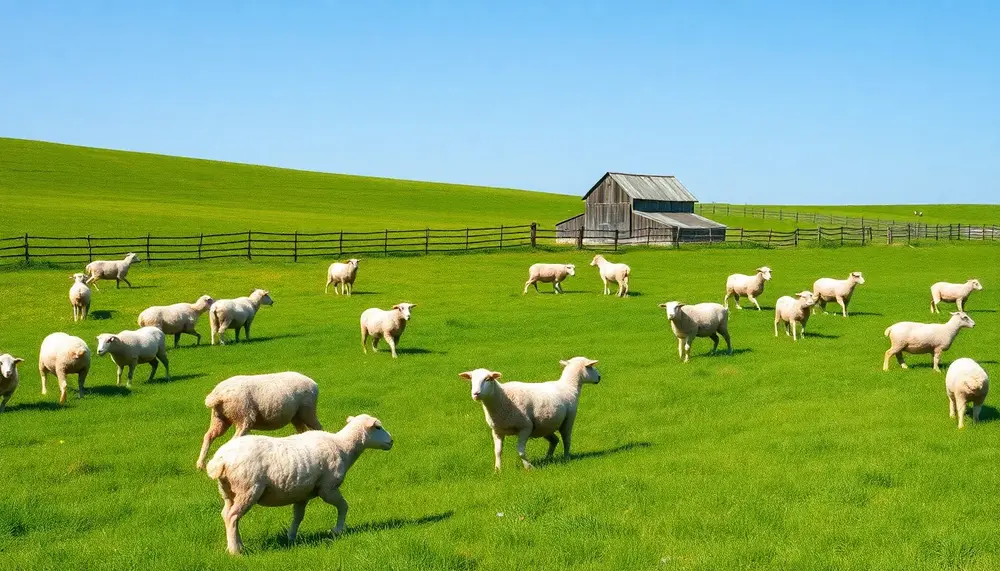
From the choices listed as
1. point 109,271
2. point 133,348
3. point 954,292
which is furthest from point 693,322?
point 109,271

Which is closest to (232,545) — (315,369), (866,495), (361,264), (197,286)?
(866,495)

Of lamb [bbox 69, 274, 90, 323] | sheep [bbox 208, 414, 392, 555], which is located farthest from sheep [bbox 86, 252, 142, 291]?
sheep [bbox 208, 414, 392, 555]

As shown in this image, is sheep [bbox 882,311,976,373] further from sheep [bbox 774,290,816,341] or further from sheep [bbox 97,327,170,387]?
sheep [bbox 97,327,170,387]

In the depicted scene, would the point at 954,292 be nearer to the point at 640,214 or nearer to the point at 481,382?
the point at 481,382

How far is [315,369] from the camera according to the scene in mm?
18000

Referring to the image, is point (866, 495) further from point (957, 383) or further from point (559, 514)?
point (957, 383)

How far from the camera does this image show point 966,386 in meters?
11.6

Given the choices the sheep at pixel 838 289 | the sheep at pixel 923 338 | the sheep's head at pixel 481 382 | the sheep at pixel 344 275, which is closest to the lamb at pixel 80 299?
the sheep at pixel 344 275

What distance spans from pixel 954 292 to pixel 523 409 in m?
20.1

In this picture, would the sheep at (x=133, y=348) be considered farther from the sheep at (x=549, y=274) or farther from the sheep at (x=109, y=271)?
the sheep at (x=549, y=274)

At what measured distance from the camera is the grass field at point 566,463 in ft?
24.0

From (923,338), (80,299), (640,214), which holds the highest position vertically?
(640,214)

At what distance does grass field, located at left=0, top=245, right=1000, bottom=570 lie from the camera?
7312mm

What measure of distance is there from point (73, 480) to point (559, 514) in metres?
6.00
